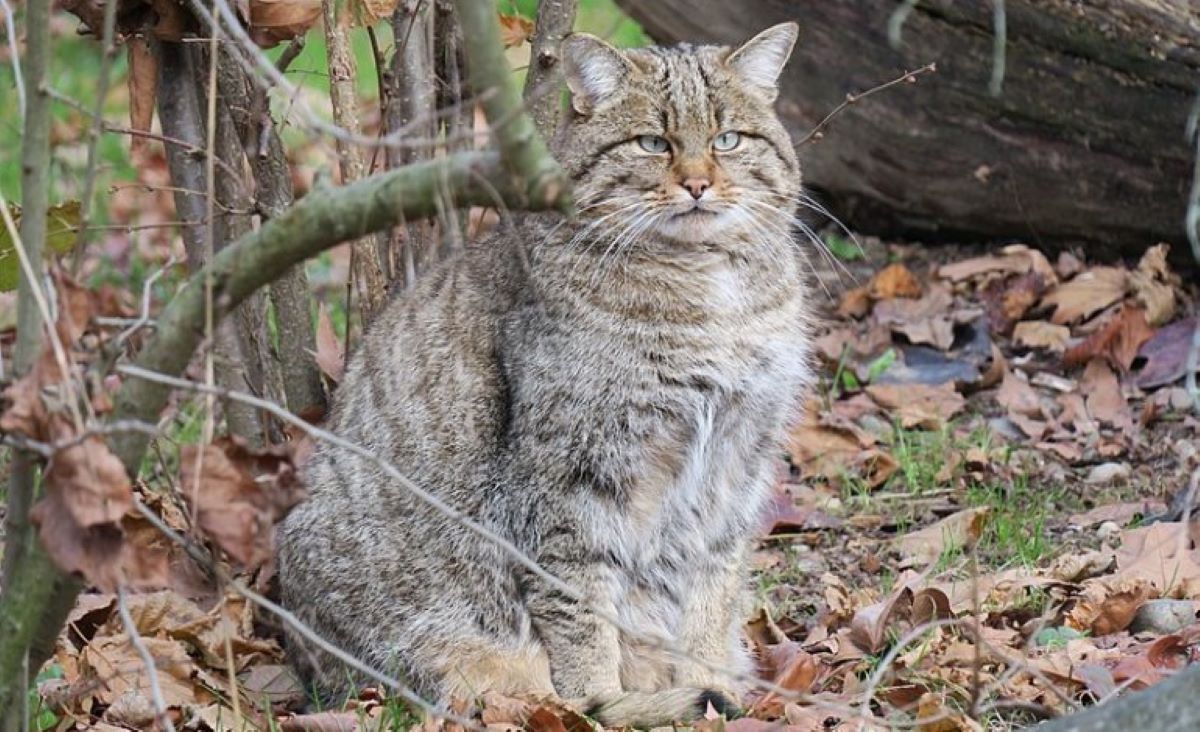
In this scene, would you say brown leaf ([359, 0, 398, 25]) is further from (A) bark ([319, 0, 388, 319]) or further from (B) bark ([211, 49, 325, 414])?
(B) bark ([211, 49, 325, 414])

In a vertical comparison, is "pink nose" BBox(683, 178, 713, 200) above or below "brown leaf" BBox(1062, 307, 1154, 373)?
above

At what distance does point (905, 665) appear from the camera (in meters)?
3.93

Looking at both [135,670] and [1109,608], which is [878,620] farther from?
[135,670]

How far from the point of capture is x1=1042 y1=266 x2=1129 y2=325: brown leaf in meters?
5.92

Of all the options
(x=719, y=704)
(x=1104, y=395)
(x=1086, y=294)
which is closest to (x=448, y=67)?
(x=719, y=704)

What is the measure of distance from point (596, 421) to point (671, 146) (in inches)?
27.5

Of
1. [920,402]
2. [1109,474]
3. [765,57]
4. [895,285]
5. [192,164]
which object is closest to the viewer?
[765,57]

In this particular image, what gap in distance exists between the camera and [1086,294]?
5.97m

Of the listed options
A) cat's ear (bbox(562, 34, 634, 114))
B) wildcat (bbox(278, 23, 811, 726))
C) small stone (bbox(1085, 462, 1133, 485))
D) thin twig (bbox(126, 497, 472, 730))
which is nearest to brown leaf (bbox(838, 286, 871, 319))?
small stone (bbox(1085, 462, 1133, 485))

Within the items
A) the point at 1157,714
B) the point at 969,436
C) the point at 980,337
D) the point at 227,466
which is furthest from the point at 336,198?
the point at 980,337

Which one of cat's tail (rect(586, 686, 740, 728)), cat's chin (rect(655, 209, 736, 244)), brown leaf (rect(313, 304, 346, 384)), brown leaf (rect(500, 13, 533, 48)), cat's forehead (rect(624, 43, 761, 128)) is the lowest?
cat's tail (rect(586, 686, 740, 728))

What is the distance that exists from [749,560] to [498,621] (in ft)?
2.20

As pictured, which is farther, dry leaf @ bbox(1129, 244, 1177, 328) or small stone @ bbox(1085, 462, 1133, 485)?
dry leaf @ bbox(1129, 244, 1177, 328)

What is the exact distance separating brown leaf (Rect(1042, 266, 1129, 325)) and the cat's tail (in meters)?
2.67
